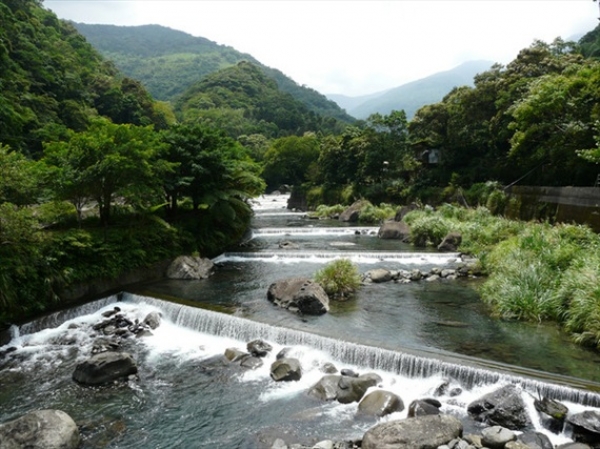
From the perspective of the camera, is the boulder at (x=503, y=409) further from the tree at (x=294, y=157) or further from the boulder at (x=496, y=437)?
the tree at (x=294, y=157)

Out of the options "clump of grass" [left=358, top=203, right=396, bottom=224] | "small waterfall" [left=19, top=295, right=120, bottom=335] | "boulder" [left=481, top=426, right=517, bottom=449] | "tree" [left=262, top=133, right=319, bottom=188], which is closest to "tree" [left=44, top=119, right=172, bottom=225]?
"small waterfall" [left=19, top=295, right=120, bottom=335]

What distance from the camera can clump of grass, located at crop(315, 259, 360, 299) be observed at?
14.4m

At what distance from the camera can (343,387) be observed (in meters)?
8.42

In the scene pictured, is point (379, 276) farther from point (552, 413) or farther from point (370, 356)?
point (552, 413)

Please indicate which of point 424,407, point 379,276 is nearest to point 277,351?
point 424,407

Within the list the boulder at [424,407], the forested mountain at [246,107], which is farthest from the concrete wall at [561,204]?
the forested mountain at [246,107]

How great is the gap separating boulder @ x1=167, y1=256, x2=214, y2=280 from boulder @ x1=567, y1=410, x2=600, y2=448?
13653 millimetres

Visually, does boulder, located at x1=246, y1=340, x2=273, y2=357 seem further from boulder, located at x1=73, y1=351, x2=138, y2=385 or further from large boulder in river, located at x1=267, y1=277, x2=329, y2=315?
boulder, located at x1=73, y1=351, x2=138, y2=385

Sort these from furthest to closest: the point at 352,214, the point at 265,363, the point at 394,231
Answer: the point at 352,214
the point at 394,231
the point at 265,363

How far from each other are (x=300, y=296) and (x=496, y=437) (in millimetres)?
7233

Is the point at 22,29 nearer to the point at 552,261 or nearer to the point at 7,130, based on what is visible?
the point at 7,130

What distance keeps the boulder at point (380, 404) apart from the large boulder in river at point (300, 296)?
15.1ft

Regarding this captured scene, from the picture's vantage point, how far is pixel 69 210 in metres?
16.5

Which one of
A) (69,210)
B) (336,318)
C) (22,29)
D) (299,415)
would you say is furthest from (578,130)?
(22,29)
